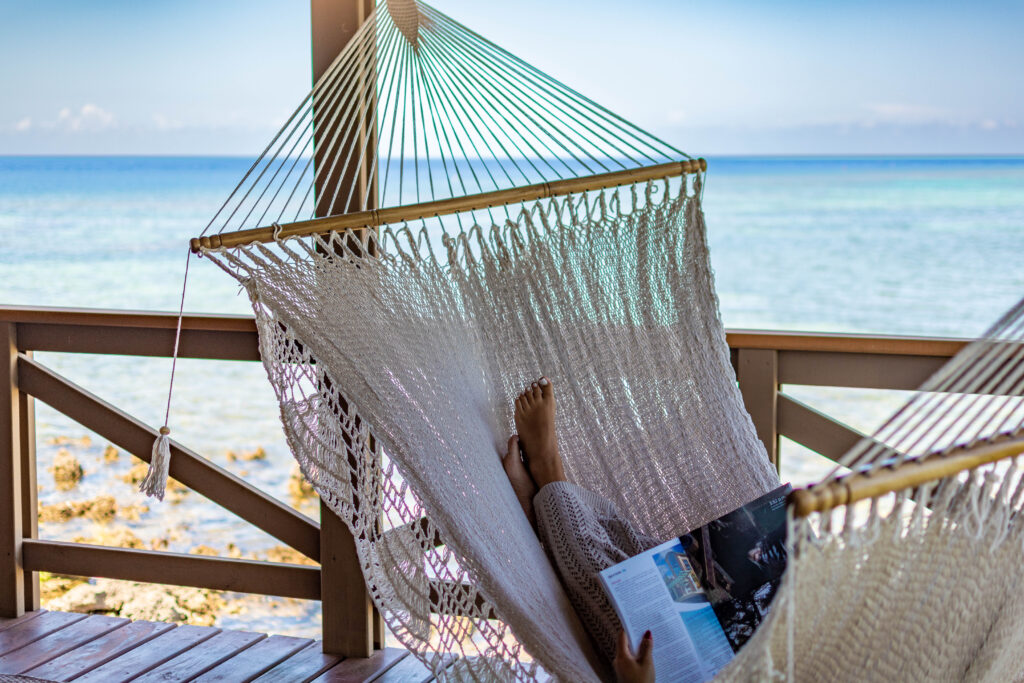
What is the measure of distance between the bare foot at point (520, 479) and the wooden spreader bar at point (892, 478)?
92cm

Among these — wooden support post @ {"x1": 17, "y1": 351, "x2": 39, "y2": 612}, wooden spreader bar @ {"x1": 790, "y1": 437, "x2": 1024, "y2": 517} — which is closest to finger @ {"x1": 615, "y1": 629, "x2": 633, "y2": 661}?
wooden spreader bar @ {"x1": 790, "y1": 437, "x2": 1024, "y2": 517}

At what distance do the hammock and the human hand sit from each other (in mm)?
56

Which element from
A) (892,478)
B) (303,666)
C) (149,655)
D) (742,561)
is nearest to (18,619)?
(149,655)

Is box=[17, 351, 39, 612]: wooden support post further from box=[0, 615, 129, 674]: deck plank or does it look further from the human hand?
the human hand

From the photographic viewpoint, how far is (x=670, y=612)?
1354 mm

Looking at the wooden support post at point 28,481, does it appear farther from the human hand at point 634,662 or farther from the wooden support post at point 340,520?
the human hand at point 634,662

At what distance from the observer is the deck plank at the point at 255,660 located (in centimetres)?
198

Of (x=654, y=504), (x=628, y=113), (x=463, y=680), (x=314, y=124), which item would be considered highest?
(x=628, y=113)

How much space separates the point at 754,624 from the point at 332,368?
692 mm

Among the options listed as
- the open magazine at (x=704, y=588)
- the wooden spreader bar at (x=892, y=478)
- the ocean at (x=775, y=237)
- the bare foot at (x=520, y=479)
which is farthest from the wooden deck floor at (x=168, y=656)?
the ocean at (x=775, y=237)

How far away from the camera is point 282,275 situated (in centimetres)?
145

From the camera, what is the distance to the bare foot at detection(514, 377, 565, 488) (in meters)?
1.65

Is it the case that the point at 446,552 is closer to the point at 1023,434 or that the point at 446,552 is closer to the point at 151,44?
the point at 1023,434

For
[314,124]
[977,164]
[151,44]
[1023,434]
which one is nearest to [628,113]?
[977,164]
